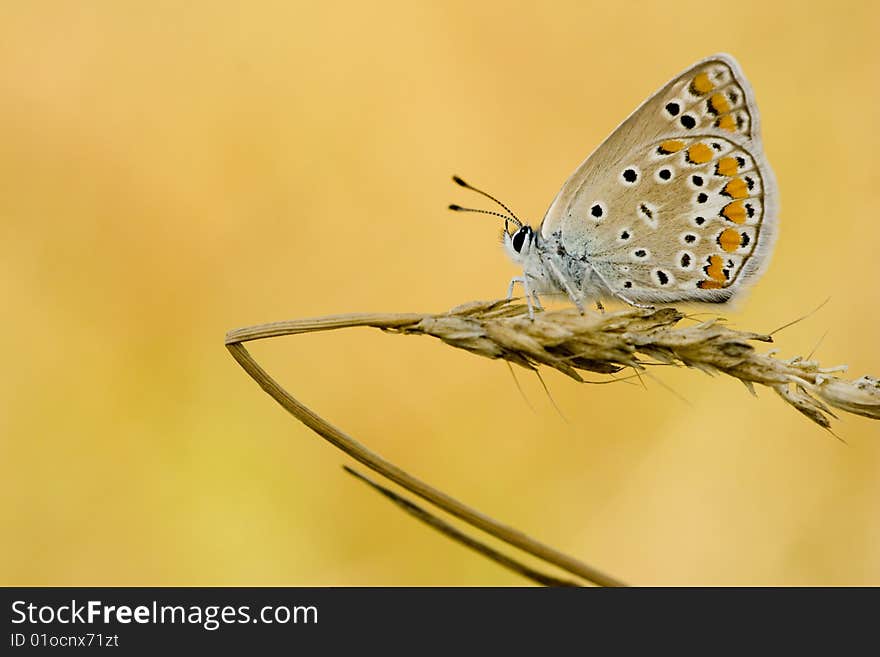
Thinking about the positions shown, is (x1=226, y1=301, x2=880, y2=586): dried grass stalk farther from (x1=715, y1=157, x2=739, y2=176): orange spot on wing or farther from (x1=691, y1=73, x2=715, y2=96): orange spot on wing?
(x1=691, y1=73, x2=715, y2=96): orange spot on wing

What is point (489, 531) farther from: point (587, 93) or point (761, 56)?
point (761, 56)

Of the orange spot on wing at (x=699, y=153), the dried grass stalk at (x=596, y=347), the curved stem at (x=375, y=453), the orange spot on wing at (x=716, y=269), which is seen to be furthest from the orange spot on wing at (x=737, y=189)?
the curved stem at (x=375, y=453)

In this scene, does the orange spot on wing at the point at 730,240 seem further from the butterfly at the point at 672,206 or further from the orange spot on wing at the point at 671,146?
the orange spot on wing at the point at 671,146

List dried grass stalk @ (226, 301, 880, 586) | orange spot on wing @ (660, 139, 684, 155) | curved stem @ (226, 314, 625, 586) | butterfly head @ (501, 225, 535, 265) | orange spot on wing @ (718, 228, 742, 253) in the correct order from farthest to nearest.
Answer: butterfly head @ (501, 225, 535, 265) → orange spot on wing @ (660, 139, 684, 155) → orange spot on wing @ (718, 228, 742, 253) → dried grass stalk @ (226, 301, 880, 586) → curved stem @ (226, 314, 625, 586)

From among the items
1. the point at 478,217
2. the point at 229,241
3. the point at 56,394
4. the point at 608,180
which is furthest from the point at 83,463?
the point at 608,180

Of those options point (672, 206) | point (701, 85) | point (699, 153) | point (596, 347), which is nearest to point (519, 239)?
point (672, 206)

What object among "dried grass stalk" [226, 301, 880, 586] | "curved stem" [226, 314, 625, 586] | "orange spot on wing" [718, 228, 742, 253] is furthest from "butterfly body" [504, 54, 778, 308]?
"curved stem" [226, 314, 625, 586]
